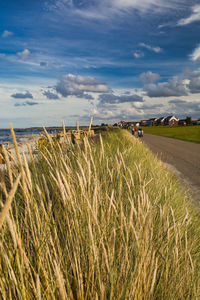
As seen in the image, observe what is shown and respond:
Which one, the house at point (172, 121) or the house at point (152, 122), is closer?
the house at point (172, 121)

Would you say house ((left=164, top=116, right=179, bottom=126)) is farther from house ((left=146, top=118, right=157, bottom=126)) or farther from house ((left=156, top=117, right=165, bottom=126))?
house ((left=146, top=118, right=157, bottom=126))

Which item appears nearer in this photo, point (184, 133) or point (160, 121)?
point (184, 133)

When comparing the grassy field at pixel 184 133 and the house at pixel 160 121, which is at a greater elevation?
the house at pixel 160 121

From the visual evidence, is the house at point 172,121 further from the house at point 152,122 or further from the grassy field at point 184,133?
the grassy field at point 184,133

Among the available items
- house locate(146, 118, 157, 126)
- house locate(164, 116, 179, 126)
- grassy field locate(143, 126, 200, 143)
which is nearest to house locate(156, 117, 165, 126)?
house locate(146, 118, 157, 126)

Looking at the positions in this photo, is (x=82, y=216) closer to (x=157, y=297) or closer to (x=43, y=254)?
(x=43, y=254)

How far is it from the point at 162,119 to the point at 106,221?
188567 mm

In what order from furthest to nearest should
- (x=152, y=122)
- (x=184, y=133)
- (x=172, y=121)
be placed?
(x=152, y=122) → (x=172, y=121) → (x=184, y=133)

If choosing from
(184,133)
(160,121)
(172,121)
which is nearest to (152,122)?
(160,121)

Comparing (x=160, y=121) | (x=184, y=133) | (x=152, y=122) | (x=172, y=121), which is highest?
(x=160, y=121)

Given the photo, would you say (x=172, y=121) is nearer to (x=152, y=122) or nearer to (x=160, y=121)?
(x=160, y=121)

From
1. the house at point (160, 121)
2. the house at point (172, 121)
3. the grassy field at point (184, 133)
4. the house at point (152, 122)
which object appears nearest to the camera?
the grassy field at point (184, 133)

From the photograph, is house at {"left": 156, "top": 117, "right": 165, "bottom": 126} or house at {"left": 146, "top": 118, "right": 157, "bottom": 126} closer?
house at {"left": 156, "top": 117, "right": 165, "bottom": 126}

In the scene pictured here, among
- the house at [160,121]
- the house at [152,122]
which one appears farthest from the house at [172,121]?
the house at [152,122]
